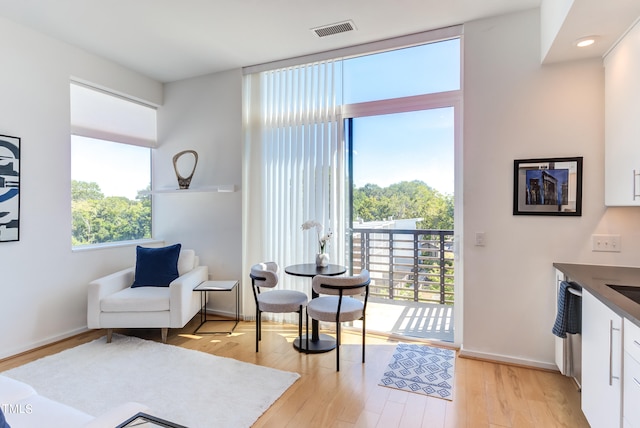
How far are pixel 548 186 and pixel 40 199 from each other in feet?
15.0

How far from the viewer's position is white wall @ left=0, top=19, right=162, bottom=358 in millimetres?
2926

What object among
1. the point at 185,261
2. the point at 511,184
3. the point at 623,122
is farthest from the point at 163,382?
the point at 623,122

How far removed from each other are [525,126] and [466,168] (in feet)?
1.82

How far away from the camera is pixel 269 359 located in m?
2.89

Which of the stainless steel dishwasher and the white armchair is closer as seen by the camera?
the stainless steel dishwasher

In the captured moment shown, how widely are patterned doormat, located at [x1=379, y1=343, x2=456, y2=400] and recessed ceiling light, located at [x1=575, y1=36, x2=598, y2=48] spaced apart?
8.56 feet

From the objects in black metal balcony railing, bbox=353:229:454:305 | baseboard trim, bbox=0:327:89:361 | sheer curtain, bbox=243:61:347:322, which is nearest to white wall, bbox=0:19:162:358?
baseboard trim, bbox=0:327:89:361

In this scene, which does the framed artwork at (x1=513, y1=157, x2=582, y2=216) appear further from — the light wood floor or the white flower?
the white flower

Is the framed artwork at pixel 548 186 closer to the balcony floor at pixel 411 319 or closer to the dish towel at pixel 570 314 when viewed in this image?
the dish towel at pixel 570 314

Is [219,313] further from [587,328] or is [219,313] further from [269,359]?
[587,328]

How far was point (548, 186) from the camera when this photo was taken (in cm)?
267

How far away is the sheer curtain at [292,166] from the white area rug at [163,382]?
1.20 m

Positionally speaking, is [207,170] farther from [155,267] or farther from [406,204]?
[406,204]

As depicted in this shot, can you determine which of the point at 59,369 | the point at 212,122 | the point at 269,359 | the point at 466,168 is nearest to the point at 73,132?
the point at 212,122
